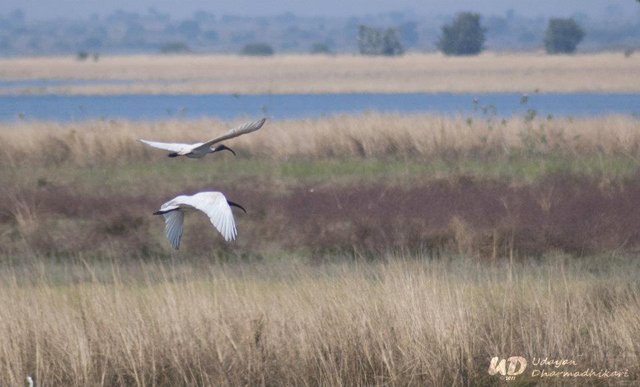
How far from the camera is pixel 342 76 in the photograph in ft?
192

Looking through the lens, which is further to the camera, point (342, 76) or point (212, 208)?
point (342, 76)

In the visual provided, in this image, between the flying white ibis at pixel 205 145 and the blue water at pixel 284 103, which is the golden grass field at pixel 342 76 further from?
the flying white ibis at pixel 205 145

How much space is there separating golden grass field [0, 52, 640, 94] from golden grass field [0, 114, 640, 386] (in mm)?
24424

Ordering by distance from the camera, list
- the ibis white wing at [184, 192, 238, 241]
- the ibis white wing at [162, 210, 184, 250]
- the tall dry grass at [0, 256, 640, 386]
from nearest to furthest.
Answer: the ibis white wing at [184, 192, 238, 241]
the ibis white wing at [162, 210, 184, 250]
the tall dry grass at [0, 256, 640, 386]

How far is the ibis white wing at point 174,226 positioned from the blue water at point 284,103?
25.3 m

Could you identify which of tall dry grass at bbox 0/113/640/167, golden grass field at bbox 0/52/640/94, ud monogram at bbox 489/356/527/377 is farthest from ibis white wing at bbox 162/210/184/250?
golden grass field at bbox 0/52/640/94

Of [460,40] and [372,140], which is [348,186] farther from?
[460,40]

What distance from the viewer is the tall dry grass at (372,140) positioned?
1922 cm

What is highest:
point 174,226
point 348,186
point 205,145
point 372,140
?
point 205,145

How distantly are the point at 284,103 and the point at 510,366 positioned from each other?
3503 centimetres

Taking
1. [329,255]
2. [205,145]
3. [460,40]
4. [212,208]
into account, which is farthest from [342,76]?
[212,208]

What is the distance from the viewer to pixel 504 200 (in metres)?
13.6

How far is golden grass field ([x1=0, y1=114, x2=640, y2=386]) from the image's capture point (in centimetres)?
787

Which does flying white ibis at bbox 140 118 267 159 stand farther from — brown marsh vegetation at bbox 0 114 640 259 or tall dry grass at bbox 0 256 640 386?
brown marsh vegetation at bbox 0 114 640 259
